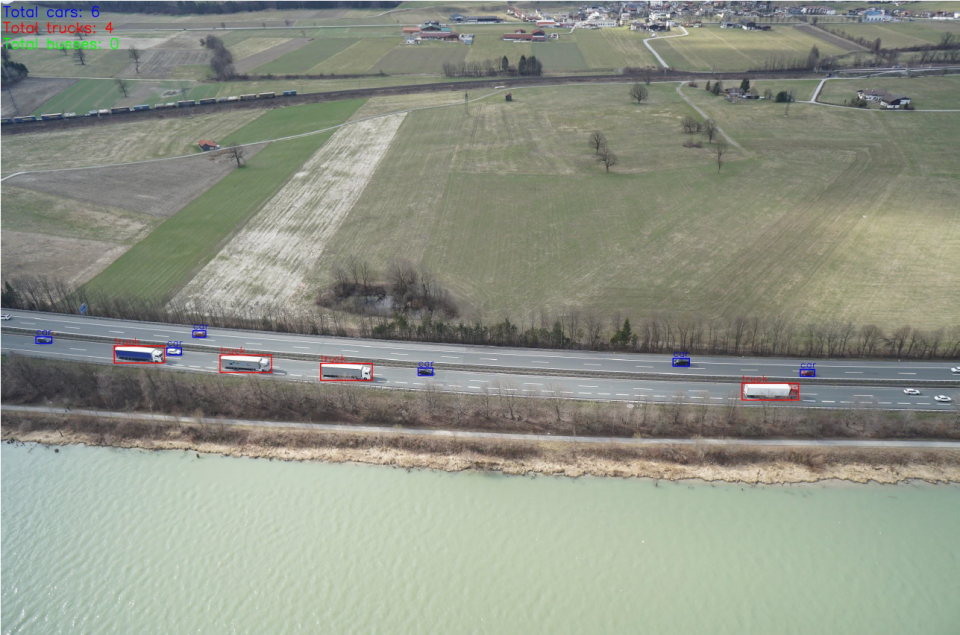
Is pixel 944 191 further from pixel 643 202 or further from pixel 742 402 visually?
pixel 742 402

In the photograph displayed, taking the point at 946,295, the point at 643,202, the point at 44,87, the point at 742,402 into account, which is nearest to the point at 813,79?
the point at 643,202

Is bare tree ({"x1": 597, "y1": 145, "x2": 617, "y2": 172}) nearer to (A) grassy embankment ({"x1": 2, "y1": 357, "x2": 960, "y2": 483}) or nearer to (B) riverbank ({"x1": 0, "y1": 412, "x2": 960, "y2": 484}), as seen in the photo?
(A) grassy embankment ({"x1": 2, "y1": 357, "x2": 960, "y2": 483})

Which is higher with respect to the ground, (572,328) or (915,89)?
(915,89)

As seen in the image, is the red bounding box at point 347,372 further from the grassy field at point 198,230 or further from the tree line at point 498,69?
the tree line at point 498,69

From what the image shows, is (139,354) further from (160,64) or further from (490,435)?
(160,64)

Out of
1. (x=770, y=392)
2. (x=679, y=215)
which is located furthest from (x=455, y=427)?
(x=679, y=215)

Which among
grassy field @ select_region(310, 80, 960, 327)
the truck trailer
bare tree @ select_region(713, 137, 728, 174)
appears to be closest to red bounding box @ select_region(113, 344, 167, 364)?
the truck trailer
